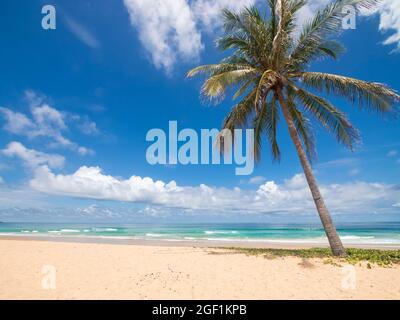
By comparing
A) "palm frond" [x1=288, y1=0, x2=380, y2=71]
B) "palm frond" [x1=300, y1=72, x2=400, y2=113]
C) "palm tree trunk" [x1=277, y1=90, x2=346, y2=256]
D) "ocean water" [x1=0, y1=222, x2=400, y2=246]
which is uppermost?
"palm frond" [x1=288, y1=0, x2=380, y2=71]

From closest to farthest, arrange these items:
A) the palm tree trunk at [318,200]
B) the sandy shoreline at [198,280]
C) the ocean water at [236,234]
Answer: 1. the sandy shoreline at [198,280]
2. the palm tree trunk at [318,200]
3. the ocean water at [236,234]

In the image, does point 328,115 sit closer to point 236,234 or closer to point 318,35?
point 318,35

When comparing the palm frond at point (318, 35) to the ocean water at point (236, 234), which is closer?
the palm frond at point (318, 35)

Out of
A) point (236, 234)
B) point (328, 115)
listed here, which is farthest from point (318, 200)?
point (236, 234)

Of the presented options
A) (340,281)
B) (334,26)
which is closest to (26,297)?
(340,281)

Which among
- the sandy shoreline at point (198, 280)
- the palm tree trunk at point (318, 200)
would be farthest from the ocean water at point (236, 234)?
the sandy shoreline at point (198, 280)

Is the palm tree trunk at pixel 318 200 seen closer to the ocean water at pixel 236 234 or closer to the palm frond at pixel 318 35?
the palm frond at pixel 318 35

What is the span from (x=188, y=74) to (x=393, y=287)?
30.2 ft

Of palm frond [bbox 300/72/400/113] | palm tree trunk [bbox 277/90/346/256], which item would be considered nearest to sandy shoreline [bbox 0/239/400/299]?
palm tree trunk [bbox 277/90/346/256]

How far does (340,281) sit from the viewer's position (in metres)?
6.39

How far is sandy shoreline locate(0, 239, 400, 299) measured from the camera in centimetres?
564

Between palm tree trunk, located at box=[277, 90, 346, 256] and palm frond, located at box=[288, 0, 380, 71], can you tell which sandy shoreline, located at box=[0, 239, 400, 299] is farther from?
palm frond, located at box=[288, 0, 380, 71]

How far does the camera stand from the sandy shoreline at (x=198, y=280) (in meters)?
5.64
